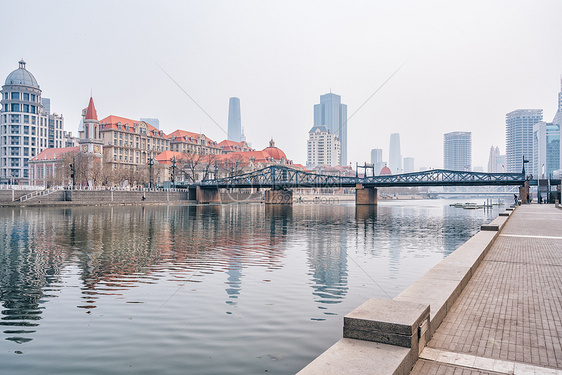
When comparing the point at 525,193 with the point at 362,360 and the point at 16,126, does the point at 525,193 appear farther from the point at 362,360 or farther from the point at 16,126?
the point at 16,126

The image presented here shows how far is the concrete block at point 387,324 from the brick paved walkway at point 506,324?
52 cm

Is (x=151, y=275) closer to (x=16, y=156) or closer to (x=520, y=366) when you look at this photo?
(x=520, y=366)

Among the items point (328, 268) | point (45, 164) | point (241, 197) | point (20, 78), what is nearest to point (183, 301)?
point (328, 268)

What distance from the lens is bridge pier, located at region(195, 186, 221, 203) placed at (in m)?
135

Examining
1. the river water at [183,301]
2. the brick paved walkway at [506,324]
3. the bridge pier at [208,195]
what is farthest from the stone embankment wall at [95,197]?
the brick paved walkway at [506,324]

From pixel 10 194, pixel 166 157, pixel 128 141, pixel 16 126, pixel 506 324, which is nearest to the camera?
pixel 506 324

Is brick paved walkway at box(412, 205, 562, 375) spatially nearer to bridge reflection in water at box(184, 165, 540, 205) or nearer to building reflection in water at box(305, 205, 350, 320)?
building reflection in water at box(305, 205, 350, 320)

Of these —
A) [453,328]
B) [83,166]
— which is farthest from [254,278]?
[83,166]

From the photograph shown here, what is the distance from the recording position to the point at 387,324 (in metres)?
6.68

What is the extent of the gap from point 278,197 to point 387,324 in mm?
139726

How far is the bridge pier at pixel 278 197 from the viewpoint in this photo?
144 m

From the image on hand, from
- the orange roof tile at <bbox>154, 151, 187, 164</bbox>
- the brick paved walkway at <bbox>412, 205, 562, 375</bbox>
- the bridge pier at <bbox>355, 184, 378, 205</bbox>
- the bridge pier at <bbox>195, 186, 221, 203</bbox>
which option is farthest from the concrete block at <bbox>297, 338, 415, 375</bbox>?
the orange roof tile at <bbox>154, 151, 187, 164</bbox>

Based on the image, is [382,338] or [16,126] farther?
[16,126]

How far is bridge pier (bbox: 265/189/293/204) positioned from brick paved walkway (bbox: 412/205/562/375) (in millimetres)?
129090
